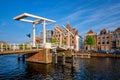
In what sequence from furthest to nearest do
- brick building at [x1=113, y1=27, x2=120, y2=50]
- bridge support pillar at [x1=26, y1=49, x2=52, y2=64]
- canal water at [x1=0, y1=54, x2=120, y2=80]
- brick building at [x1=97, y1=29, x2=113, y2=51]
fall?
brick building at [x1=97, y1=29, x2=113, y2=51]
brick building at [x1=113, y1=27, x2=120, y2=50]
bridge support pillar at [x1=26, y1=49, x2=52, y2=64]
canal water at [x1=0, y1=54, x2=120, y2=80]

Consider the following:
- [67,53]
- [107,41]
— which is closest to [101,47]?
[107,41]

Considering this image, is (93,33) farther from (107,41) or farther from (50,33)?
(50,33)

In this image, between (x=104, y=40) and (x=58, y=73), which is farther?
(x=104, y=40)

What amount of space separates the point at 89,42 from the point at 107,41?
8843 millimetres

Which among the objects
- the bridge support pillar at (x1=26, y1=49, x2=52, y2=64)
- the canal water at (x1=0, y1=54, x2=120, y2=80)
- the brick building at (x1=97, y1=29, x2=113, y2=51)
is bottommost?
the canal water at (x1=0, y1=54, x2=120, y2=80)

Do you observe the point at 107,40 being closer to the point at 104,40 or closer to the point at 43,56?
the point at 104,40

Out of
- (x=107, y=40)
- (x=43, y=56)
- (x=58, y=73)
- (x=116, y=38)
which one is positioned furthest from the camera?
(x=107, y=40)

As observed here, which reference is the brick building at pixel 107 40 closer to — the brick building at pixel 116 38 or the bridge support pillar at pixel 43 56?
the brick building at pixel 116 38

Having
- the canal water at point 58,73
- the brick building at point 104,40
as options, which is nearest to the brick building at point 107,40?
the brick building at point 104,40

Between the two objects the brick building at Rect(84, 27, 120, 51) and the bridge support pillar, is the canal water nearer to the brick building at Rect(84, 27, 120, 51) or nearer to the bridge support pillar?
the bridge support pillar

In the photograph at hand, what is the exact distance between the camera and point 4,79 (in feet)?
52.9

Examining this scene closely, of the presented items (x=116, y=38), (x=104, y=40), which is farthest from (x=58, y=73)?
(x=104, y=40)

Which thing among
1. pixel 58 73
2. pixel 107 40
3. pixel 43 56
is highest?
pixel 107 40

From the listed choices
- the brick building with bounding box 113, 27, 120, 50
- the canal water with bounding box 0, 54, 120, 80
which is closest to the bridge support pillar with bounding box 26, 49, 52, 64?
the canal water with bounding box 0, 54, 120, 80
